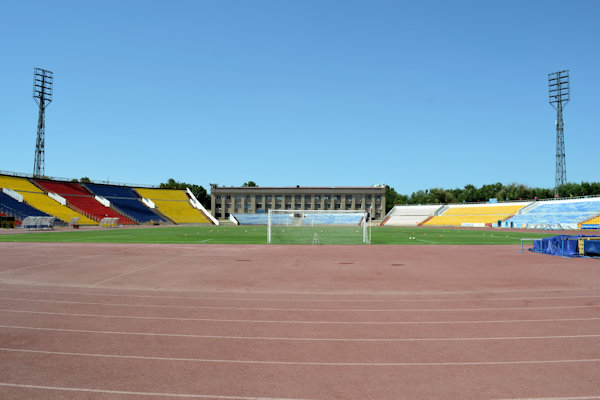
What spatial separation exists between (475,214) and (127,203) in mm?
76556

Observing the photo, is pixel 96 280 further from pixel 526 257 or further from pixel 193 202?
pixel 193 202

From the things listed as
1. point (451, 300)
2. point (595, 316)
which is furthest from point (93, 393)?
point (595, 316)

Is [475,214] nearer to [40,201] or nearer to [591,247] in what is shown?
[591,247]

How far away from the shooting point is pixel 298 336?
7.10 metres

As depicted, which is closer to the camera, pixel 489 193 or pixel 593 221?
pixel 593 221

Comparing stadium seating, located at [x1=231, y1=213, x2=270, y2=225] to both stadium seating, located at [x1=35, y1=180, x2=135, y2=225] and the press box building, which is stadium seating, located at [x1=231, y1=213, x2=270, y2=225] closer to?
the press box building

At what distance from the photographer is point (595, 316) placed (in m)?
8.52

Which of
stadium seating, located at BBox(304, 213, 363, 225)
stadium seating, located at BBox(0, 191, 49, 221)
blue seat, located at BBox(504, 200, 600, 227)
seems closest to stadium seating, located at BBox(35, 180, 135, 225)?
stadium seating, located at BBox(0, 191, 49, 221)

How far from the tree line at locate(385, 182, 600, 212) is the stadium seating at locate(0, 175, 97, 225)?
351 feet

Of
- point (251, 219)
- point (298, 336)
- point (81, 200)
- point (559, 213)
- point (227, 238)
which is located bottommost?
point (227, 238)

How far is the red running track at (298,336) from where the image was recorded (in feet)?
16.4

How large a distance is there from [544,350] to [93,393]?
7.13 metres

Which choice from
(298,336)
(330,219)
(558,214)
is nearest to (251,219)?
(330,219)

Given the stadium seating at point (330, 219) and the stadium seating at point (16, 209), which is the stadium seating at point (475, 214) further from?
the stadium seating at point (16, 209)
